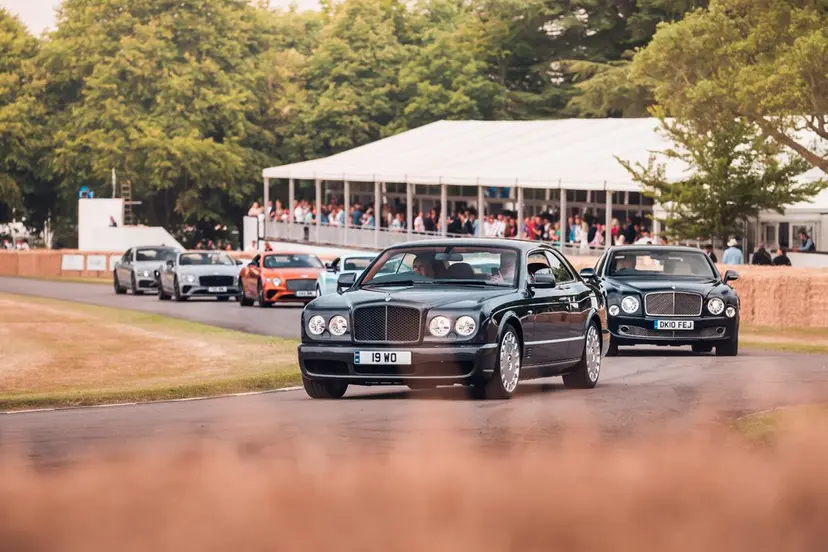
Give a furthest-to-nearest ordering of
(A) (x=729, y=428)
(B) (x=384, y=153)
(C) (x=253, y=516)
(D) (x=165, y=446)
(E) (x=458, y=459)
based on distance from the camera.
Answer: (B) (x=384, y=153) → (A) (x=729, y=428) → (D) (x=165, y=446) → (E) (x=458, y=459) → (C) (x=253, y=516)

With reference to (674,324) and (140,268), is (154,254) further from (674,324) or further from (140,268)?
(674,324)

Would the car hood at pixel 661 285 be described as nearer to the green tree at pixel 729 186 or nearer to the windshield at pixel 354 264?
the windshield at pixel 354 264

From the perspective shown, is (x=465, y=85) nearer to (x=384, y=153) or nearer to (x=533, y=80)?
(x=533, y=80)

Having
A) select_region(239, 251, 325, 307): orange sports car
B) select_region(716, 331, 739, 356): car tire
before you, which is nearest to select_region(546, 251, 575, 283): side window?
select_region(716, 331, 739, 356): car tire

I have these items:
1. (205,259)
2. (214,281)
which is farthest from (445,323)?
(205,259)

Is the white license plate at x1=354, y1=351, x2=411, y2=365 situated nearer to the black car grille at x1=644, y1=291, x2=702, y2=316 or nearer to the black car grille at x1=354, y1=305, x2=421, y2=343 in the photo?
the black car grille at x1=354, y1=305, x2=421, y2=343

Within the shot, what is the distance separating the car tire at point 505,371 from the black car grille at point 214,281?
103 ft

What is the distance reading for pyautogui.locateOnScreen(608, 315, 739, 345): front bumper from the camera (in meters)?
26.5

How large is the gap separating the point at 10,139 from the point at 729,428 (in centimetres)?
8125

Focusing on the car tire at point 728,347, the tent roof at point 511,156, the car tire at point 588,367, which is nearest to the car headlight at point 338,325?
the car tire at point 588,367

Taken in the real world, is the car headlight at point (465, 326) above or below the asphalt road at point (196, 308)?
above

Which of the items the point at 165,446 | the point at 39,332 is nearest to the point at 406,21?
the point at 39,332

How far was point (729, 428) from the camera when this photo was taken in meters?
15.8

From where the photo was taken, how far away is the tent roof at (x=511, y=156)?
57938mm
